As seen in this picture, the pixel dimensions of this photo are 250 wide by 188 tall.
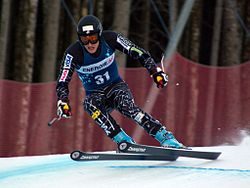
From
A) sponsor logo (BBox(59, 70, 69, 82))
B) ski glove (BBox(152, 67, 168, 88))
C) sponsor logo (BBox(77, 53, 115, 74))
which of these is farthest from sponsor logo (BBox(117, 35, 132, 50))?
sponsor logo (BBox(59, 70, 69, 82))

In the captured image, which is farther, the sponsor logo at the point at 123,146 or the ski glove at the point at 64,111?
the sponsor logo at the point at 123,146

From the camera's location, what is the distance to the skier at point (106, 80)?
22.2 feet

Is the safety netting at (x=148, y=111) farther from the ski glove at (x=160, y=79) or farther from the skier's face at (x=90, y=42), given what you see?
the ski glove at (x=160, y=79)

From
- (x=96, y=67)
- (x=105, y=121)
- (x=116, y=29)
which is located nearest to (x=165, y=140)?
(x=105, y=121)

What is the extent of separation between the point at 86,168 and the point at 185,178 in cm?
155

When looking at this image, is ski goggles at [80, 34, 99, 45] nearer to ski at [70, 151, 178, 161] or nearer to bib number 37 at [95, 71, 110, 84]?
bib number 37 at [95, 71, 110, 84]

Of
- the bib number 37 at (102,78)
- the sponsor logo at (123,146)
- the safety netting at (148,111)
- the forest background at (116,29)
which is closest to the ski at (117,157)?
the sponsor logo at (123,146)

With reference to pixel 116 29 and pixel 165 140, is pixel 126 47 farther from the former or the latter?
pixel 116 29

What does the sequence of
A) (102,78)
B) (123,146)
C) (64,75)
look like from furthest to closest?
1. (102,78)
2. (64,75)
3. (123,146)

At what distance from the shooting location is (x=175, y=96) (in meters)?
9.69

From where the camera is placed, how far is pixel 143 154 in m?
6.91

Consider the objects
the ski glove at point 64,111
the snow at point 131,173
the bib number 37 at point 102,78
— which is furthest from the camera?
the bib number 37 at point 102,78

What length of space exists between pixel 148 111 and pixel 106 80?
2.64 metres

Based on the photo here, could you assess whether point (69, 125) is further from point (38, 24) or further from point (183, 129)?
point (38, 24)
